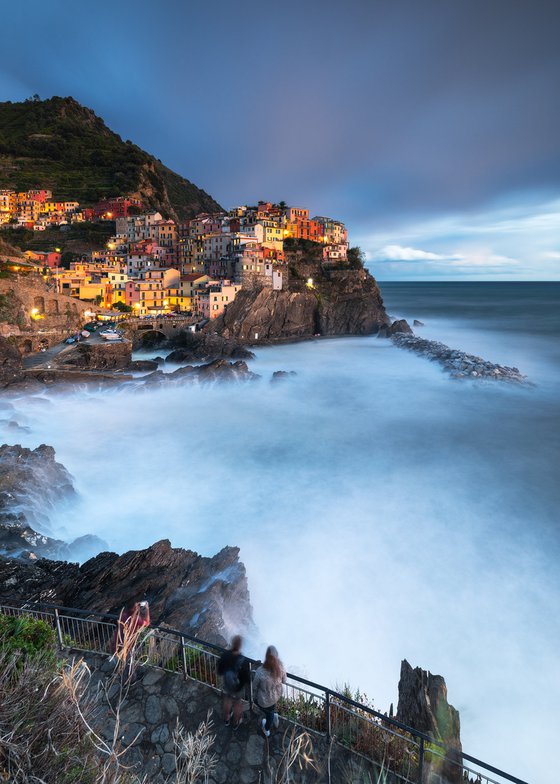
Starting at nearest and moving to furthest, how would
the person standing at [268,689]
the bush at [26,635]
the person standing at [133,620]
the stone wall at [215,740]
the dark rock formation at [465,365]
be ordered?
1. the stone wall at [215,740]
2. the person standing at [268,689]
3. the bush at [26,635]
4. the person standing at [133,620]
5. the dark rock formation at [465,365]

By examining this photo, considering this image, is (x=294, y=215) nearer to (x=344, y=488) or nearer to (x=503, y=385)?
(x=503, y=385)

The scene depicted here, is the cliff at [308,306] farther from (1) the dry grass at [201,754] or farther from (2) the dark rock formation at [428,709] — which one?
(1) the dry grass at [201,754]

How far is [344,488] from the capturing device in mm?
18750

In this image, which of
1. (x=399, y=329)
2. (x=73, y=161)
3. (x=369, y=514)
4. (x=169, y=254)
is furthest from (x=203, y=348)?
(x=73, y=161)

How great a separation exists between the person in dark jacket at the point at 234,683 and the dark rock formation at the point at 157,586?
3314mm

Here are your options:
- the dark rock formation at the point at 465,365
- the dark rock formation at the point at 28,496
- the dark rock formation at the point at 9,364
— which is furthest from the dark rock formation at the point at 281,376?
the dark rock formation at the point at 28,496

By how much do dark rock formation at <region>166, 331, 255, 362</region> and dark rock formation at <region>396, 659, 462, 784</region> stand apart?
38.9 meters

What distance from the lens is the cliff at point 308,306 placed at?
5494 cm

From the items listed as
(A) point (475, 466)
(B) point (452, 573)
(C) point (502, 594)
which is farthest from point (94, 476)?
(A) point (475, 466)

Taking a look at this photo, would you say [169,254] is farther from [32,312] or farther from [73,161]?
[73,161]

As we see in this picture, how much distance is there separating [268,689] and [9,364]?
35.1 meters

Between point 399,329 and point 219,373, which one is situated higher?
point 399,329

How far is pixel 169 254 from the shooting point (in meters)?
66.1

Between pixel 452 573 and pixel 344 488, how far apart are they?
6.39 metres
